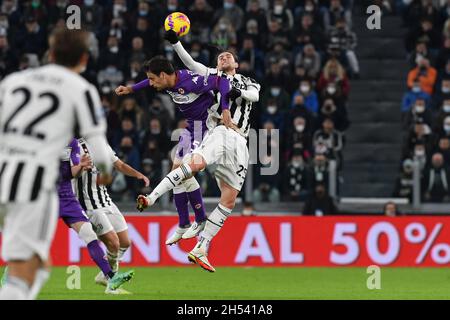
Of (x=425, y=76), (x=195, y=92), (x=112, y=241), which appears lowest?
(x=112, y=241)

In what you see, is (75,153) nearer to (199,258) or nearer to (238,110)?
(199,258)

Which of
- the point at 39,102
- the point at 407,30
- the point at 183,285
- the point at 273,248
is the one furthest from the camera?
the point at 407,30

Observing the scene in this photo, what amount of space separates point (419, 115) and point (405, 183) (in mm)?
1714

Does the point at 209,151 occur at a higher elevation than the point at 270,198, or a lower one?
higher

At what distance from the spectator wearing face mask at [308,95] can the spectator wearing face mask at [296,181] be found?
1.72 meters

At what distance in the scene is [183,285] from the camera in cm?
1559

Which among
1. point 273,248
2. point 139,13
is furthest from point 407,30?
point 273,248

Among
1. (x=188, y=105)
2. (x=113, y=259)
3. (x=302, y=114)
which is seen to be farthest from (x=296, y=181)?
(x=188, y=105)

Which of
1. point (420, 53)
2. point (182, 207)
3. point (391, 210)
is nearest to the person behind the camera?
point (182, 207)

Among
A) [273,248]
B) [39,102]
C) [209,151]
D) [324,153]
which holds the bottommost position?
[273,248]

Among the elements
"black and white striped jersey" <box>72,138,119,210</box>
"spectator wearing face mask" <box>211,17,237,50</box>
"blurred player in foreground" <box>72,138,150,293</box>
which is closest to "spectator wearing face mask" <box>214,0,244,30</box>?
"spectator wearing face mask" <box>211,17,237,50</box>

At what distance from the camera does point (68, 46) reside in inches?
312

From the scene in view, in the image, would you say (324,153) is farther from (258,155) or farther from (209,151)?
(209,151)

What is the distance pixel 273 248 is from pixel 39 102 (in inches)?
451
